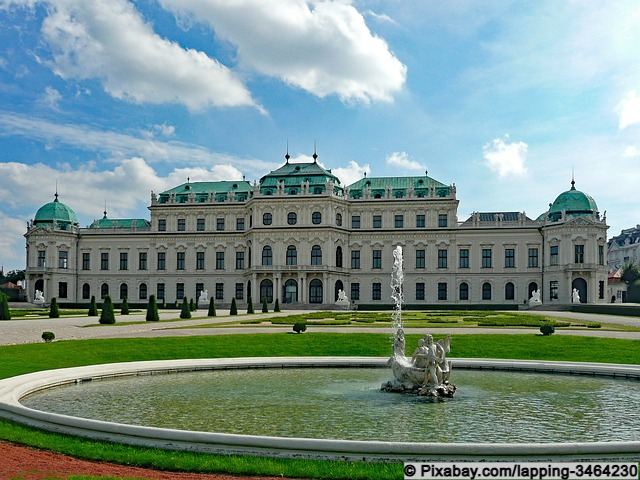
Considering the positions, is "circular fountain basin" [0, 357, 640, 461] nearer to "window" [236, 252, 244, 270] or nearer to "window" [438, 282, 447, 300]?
"window" [438, 282, 447, 300]

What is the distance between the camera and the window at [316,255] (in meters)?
73.7

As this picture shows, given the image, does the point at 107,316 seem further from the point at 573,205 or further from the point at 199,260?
the point at 573,205

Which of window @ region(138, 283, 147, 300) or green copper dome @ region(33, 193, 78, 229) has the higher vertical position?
green copper dome @ region(33, 193, 78, 229)

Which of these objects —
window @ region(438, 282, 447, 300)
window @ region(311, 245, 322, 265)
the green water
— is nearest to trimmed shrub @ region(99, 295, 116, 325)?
the green water

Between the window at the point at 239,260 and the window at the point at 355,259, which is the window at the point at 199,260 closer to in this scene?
the window at the point at 239,260

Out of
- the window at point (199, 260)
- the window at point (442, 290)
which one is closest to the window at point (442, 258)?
the window at point (442, 290)

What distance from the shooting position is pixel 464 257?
246ft

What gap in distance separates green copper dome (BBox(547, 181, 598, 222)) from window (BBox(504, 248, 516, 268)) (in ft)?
19.4

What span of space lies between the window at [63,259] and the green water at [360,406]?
66.2 metres

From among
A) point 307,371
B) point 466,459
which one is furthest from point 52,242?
point 466,459

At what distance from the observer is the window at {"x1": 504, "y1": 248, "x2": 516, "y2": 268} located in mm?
74019

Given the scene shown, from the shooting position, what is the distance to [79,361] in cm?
2125

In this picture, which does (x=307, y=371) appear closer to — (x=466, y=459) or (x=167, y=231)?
(x=466, y=459)

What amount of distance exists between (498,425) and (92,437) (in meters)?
7.74
